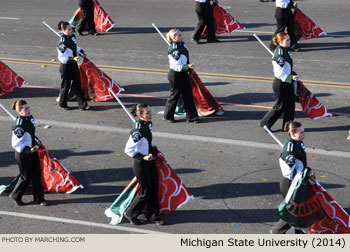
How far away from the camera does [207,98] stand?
14469 millimetres

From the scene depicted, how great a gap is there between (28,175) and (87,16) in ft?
35.1

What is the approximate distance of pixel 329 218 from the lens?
9.52 m

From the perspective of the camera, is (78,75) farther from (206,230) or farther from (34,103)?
(206,230)

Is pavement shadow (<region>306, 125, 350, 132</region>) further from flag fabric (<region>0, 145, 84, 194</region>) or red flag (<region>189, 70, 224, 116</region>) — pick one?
flag fabric (<region>0, 145, 84, 194</region>)

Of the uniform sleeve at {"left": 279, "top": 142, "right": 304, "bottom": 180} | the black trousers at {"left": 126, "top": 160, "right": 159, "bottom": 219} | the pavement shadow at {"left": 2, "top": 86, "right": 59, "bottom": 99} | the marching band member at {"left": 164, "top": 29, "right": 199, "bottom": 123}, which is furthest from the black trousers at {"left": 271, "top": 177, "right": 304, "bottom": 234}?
the pavement shadow at {"left": 2, "top": 86, "right": 59, "bottom": 99}

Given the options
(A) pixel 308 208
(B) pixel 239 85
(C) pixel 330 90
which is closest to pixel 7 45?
(B) pixel 239 85

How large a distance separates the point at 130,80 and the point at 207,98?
3048mm

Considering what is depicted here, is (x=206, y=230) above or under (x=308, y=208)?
under

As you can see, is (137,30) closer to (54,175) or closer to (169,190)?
(54,175)

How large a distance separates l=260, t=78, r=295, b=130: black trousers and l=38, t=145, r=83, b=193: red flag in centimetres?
436

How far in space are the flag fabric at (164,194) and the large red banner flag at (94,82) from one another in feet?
17.9

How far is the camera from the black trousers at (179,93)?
45.8ft

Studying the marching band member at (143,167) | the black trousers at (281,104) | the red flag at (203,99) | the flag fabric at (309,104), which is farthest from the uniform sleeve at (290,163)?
the red flag at (203,99)

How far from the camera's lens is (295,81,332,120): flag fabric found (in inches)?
545
